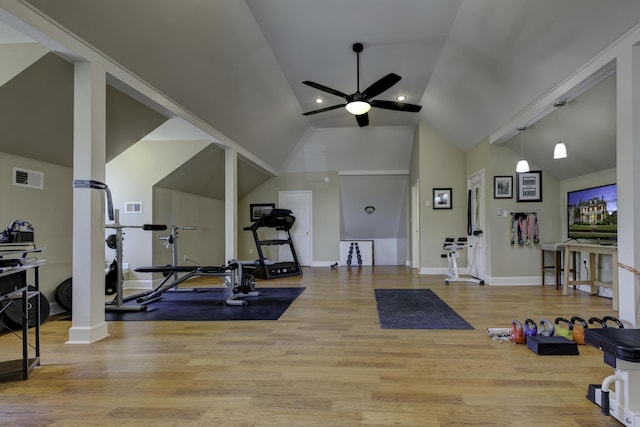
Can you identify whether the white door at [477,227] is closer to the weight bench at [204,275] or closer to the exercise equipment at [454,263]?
the exercise equipment at [454,263]

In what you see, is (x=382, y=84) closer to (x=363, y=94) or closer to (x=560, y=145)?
(x=363, y=94)

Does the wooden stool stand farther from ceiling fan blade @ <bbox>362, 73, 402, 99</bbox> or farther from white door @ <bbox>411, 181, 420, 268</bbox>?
ceiling fan blade @ <bbox>362, 73, 402, 99</bbox>

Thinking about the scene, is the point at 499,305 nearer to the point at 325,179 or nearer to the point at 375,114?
the point at 375,114

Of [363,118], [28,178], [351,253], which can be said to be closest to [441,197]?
[363,118]

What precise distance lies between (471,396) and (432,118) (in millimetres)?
5668

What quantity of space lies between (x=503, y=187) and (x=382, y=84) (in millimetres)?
3153

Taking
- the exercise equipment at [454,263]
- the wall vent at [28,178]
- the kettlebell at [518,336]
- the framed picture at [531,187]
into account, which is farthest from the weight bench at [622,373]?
the wall vent at [28,178]

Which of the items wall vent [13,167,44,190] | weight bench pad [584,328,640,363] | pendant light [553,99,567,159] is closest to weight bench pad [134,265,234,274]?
wall vent [13,167,44,190]

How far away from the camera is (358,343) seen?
2736 mm

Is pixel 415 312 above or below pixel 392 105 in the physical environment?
below

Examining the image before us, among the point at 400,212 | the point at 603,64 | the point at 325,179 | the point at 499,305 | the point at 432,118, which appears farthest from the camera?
the point at 400,212

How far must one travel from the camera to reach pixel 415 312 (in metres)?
3.75

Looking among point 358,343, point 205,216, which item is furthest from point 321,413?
point 205,216

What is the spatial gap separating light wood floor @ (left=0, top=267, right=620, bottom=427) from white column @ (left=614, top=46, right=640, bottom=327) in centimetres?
63
